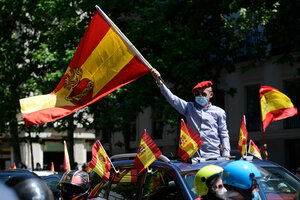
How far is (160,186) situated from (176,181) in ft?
1.14

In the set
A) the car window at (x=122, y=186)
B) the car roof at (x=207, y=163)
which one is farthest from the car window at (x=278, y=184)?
the car window at (x=122, y=186)

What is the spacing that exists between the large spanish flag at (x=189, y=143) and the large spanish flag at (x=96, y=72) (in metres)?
1.21

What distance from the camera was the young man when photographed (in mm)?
7496

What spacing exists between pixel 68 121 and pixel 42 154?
79.2ft

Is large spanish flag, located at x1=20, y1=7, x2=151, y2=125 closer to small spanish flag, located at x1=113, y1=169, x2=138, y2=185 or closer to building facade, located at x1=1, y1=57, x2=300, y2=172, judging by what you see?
small spanish flag, located at x1=113, y1=169, x2=138, y2=185

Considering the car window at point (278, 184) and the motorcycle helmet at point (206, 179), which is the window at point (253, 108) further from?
the motorcycle helmet at point (206, 179)

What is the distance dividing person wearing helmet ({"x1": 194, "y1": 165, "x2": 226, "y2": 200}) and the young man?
288 cm

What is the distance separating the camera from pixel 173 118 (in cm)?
2038

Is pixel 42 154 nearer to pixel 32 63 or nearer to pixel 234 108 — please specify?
pixel 32 63

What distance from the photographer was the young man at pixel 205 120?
750 cm

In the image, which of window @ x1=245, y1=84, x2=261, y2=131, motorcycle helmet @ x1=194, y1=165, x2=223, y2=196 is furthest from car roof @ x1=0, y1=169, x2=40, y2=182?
window @ x1=245, y1=84, x2=261, y2=131

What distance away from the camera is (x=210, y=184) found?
445 cm

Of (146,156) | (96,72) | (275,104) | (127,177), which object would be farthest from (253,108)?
(146,156)

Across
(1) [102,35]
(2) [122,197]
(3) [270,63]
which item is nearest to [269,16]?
(3) [270,63]
